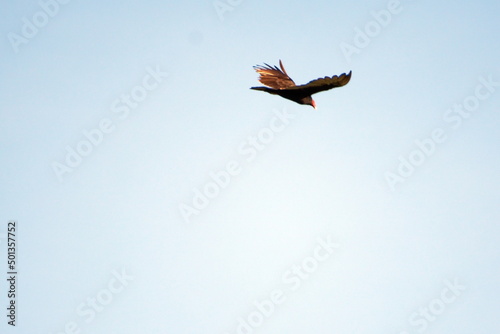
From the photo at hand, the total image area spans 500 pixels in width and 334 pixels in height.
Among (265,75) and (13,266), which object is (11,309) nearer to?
(13,266)

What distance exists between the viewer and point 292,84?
20.2 metres

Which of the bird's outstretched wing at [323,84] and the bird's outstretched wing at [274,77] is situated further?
the bird's outstretched wing at [274,77]

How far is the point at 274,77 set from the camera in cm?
2048

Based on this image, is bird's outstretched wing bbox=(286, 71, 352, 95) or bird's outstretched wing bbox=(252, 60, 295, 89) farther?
bird's outstretched wing bbox=(252, 60, 295, 89)

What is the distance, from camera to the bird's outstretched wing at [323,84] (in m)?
16.8

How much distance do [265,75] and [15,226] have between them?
1073cm

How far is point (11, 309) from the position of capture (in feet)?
78.7

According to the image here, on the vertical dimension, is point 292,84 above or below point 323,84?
above

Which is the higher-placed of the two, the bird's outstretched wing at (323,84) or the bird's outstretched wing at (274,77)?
the bird's outstretched wing at (274,77)

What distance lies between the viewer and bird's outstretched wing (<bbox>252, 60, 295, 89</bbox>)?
2006cm

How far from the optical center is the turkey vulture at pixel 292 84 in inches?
674

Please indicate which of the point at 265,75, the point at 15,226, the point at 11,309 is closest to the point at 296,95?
the point at 265,75

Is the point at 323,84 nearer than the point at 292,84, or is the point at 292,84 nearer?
the point at 323,84

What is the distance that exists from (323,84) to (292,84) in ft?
9.08
